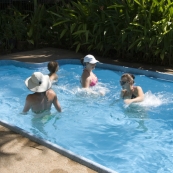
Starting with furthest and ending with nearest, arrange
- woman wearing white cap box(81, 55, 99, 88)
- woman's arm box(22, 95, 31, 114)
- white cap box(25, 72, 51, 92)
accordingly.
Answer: woman wearing white cap box(81, 55, 99, 88) → woman's arm box(22, 95, 31, 114) → white cap box(25, 72, 51, 92)

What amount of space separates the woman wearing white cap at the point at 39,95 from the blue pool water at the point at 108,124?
0.93 feet

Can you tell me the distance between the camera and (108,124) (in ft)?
19.0

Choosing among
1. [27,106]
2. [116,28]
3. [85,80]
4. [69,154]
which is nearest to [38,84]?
[27,106]

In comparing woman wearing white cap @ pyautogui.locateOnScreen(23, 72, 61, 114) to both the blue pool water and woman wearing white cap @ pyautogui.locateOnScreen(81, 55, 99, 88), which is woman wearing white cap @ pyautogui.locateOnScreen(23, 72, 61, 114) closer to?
the blue pool water

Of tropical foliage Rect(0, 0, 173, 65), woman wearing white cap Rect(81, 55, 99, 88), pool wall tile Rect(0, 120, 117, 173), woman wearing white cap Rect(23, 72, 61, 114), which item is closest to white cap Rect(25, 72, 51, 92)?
woman wearing white cap Rect(23, 72, 61, 114)

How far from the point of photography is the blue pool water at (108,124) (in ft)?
15.4

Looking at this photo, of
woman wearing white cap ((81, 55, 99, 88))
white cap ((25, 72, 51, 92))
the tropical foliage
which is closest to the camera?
white cap ((25, 72, 51, 92))

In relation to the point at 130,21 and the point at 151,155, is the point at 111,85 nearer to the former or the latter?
the point at 130,21

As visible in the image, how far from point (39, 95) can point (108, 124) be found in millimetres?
1493

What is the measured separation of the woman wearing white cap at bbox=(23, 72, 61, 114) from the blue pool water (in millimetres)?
282

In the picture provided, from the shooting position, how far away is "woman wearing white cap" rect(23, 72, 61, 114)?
4.66 metres

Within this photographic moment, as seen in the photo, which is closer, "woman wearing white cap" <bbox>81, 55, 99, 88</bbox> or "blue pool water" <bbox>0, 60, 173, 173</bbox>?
"blue pool water" <bbox>0, 60, 173, 173</bbox>

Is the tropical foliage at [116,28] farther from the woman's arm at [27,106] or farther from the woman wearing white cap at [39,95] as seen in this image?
the woman's arm at [27,106]

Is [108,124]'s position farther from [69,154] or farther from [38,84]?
[69,154]
